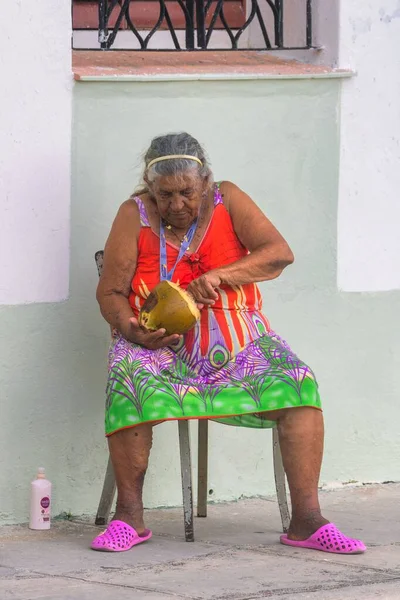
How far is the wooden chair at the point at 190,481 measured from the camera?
15.2 ft

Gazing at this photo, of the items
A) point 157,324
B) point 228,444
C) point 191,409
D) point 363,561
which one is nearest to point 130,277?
point 157,324

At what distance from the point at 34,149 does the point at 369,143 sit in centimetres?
151

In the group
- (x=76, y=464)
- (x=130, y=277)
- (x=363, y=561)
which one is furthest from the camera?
(x=76, y=464)

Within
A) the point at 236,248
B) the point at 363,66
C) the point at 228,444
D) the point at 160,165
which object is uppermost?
the point at 363,66

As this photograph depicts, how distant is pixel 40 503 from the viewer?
4867 millimetres

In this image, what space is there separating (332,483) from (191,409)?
50.5 inches

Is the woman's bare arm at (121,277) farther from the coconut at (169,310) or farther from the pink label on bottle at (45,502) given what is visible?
the pink label on bottle at (45,502)

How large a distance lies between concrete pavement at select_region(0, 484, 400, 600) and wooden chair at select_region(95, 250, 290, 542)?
67 millimetres

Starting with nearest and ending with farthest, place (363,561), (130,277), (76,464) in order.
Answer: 1. (363,561)
2. (130,277)
3. (76,464)

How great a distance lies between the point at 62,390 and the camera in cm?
502

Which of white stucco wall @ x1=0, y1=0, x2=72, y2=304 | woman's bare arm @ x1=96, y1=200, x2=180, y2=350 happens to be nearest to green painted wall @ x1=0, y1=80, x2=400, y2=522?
white stucco wall @ x1=0, y1=0, x2=72, y2=304

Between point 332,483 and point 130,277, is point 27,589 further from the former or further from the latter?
point 332,483

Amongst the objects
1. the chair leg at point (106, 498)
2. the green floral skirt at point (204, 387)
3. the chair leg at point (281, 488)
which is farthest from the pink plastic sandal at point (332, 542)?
the chair leg at point (106, 498)

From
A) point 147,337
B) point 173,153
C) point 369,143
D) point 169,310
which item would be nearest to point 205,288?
point 169,310
